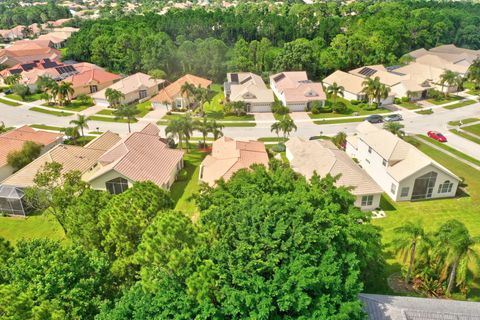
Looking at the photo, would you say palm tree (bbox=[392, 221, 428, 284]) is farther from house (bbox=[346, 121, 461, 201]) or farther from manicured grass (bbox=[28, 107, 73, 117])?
manicured grass (bbox=[28, 107, 73, 117])

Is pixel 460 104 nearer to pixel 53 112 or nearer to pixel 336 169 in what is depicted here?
pixel 336 169

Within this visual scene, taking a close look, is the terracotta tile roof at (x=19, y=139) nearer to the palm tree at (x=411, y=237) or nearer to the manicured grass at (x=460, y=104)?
the palm tree at (x=411, y=237)

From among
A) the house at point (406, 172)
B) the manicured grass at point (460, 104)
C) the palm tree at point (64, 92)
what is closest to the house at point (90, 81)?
the palm tree at point (64, 92)

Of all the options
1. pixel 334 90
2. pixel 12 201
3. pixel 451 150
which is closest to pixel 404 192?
pixel 451 150

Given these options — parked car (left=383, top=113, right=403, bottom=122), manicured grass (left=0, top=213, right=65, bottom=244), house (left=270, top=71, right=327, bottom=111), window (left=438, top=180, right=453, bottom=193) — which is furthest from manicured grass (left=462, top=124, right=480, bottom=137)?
manicured grass (left=0, top=213, right=65, bottom=244)

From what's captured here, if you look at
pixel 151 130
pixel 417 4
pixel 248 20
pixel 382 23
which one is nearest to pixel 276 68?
pixel 248 20

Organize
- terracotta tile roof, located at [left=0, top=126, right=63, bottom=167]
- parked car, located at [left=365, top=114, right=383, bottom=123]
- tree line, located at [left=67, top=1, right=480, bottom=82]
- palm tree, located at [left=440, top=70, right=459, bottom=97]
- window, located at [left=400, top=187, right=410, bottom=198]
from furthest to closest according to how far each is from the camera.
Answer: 1. tree line, located at [left=67, top=1, right=480, bottom=82]
2. palm tree, located at [left=440, top=70, right=459, bottom=97]
3. parked car, located at [left=365, top=114, right=383, bottom=123]
4. terracotta tile roof, located at [left=0, top=126, right=63, bottom=167]
5. window, located at [left=400, top=187, right=410, bottom=198]
